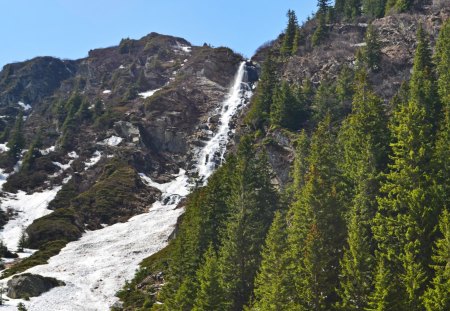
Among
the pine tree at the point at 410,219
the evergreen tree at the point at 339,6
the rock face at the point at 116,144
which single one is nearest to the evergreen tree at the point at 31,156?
the rock face at the point at 116,144

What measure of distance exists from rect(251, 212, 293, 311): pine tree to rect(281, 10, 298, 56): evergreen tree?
108m

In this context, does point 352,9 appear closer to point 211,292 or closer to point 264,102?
point 264,102

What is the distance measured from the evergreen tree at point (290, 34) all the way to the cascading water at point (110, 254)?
1463 inches

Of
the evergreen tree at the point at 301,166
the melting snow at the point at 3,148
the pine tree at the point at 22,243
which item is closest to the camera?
the evergreen tree at the point at 301,166

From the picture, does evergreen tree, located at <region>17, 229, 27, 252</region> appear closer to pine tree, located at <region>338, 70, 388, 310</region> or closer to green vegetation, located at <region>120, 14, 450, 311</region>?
green vegetation, located at <region>120, 14, 450, 311</region>

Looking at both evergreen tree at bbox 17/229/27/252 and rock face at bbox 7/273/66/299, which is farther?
evergreen tree at bbox 17/229/27/252

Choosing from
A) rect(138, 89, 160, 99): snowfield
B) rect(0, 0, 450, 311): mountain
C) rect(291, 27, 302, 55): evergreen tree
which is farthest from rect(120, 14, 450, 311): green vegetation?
rect(138, 89, 160, 99): snowfield

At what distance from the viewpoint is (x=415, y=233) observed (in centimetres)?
A: 3359

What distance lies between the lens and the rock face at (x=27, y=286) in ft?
190

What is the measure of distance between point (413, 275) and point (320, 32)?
111683 mm

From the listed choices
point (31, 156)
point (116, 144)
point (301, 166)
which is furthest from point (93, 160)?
point (301, 166)

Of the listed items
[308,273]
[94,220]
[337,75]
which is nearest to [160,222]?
[94,220]

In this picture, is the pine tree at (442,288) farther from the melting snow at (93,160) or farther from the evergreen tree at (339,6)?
the evergreen tree at (339,6)

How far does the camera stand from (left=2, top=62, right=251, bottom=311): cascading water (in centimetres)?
5766
